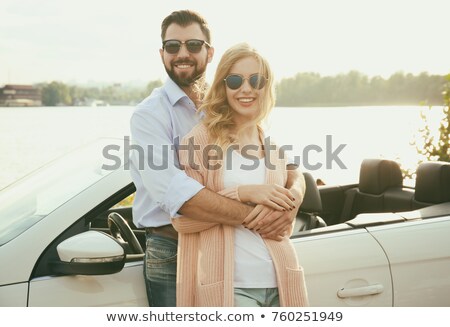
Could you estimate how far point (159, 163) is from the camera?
86.4 inches

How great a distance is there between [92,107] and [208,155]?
1827 millimetres

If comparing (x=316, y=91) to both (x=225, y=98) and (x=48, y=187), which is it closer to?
(x=225, y=98)

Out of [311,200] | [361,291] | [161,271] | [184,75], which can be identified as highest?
[184,75]

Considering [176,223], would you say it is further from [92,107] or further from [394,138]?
[394,138]

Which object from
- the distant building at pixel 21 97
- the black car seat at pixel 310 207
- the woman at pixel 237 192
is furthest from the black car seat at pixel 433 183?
the distant building at pixel 21 97

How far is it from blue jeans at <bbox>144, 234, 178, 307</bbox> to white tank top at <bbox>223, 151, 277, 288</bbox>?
0.28 m

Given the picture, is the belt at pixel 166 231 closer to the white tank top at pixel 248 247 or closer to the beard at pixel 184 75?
the white tank top at pixel 248 247

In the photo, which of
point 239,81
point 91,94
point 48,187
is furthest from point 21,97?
point 239,81

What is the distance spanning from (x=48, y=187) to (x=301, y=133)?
2086mm

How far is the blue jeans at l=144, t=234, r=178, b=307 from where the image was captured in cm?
224

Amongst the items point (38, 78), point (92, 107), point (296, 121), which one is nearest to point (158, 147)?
point (92, 107)

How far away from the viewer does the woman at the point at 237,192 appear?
2.11 m

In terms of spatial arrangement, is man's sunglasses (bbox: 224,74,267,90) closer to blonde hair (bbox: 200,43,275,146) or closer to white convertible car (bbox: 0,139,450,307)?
blonde hair (bbox: 200,43,275,146)

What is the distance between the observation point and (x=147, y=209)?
2344 millimetres
